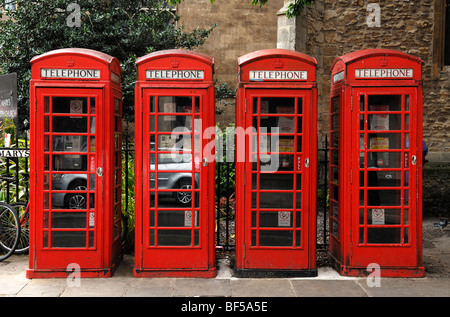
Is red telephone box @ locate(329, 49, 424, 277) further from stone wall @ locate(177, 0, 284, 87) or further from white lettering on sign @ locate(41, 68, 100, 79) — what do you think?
stone wall @ locate(177, 0, 284, 87)

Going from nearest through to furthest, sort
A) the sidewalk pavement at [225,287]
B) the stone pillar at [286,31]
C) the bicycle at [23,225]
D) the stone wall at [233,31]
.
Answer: the sidewalk pavement at [225,287], the bicycle at [23,225], the stone pillar at [286,31], the stone wall at [233,31]

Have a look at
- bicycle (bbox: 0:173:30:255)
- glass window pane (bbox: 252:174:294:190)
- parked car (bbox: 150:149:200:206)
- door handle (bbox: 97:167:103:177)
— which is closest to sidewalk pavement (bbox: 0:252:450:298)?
bicycle (bbox: 0:173:30:255)

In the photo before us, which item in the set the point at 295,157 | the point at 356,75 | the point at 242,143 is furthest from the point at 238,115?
the point at 356,75

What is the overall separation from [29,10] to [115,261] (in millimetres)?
6563

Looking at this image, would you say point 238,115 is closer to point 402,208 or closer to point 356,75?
point 356,75

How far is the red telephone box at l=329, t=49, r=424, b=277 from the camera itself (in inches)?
213

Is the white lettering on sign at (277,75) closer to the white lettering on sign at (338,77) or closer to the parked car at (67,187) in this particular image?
the white lettering on sign at (338,77)

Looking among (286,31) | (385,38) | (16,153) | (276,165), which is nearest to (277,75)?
(276,165)

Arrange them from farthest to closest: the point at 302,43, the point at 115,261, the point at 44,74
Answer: the point at 302,43 < the point at 115,261 < the point at 44,74

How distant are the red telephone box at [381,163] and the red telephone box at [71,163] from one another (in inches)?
107

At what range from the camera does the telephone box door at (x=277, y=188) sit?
5.42 m

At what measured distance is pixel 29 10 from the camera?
9867 millimetres

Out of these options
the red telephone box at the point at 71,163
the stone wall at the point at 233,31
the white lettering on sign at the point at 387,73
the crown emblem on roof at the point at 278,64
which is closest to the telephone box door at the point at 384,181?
the white lettering on sign at the point at 387,73

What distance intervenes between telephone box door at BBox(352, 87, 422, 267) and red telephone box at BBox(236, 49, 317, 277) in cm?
55
